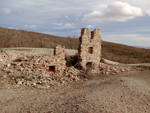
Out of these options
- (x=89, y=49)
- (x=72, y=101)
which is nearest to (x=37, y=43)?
(x=89, y=49)

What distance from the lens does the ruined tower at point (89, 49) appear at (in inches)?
492

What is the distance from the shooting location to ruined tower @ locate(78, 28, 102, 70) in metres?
12.5

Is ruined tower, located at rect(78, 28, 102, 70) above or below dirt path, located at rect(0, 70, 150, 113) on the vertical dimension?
above

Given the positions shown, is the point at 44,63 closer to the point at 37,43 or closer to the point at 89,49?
the point at 89,49

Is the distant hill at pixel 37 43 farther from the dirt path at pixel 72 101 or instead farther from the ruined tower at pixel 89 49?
the dirt path at pixel 72 101

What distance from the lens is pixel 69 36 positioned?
128 feet

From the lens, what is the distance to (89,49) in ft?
45.3

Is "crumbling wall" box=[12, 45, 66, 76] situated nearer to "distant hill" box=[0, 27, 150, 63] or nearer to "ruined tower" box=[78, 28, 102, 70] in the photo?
"ruined tower" box=[78, 28, 102, 70]

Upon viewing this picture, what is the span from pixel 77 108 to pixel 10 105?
9.37 ft

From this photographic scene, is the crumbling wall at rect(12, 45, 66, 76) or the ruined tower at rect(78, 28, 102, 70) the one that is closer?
the crumbling wall at rect(12, 45, 66, 76)

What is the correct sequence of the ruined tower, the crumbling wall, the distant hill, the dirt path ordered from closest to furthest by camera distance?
the dirt path, the crumbling wall, the ruined tower, the distant hill

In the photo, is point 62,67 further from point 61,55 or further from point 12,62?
point 12,62

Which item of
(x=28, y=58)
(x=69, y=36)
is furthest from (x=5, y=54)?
(x=69, y=36)

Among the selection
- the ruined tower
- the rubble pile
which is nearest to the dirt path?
the rubble pile
